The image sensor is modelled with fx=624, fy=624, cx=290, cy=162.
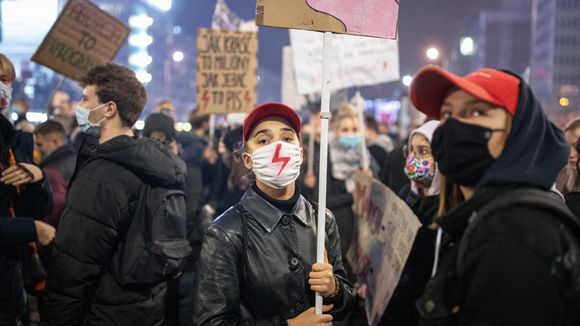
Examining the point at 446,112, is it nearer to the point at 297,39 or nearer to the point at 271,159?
the point at 271,159

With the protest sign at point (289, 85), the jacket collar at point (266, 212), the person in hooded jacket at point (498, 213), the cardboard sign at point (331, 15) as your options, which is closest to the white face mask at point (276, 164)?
the jacket collar at point (266, 212)

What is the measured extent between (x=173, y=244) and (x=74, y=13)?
5.21m

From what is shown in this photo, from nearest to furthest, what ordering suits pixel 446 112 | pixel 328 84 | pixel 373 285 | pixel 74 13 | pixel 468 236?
pixel 468 236
pixel 446 112
pixel 328 84
pixel 373 285
pixel 74 13

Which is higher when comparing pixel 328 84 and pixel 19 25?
pixel 19 25

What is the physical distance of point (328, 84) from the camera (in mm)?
3445

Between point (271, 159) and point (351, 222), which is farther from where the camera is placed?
point (351, 222)

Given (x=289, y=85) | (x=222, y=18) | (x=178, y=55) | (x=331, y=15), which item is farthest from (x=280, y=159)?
(x=178, y=55)

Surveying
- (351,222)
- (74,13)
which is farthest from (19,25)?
(351,222)

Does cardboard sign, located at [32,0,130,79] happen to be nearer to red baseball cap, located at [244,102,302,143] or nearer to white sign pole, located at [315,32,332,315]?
red baseball cap, located at [244,102,302,143]

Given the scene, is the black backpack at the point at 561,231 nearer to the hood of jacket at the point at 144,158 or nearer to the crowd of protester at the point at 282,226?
the crowd of protester at the point at 282,226

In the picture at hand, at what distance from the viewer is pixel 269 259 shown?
3254mm

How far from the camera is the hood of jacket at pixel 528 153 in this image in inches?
87.5

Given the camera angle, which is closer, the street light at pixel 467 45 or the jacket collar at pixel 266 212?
the jacket collar at pixel 266 212

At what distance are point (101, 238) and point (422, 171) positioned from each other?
245cm
